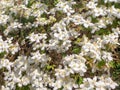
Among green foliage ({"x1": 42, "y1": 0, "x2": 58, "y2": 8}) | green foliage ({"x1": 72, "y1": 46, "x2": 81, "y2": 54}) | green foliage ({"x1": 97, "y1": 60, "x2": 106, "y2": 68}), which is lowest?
green foliage ({"x1": 97, "y1": 60, "x2": 106, "y2": 68})

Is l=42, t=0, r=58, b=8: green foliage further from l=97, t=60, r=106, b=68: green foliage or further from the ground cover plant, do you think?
l=97, t=60, r=106, b=68: green foliage

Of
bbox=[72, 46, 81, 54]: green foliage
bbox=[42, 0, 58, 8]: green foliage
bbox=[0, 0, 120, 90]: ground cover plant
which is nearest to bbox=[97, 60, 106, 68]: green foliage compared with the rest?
bbox=[0, 0, 120, 90]: ground cover plant

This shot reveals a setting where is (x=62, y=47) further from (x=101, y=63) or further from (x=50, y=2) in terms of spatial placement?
(x=50, y=2)

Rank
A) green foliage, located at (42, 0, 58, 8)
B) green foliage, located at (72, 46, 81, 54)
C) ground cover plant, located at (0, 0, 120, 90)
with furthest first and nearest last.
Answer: green foliage, located at (42, 0, 58, 8), green foliage, located at (72, 46, 81, 54), ground cover plant, located at (0, 0, 120, 90)

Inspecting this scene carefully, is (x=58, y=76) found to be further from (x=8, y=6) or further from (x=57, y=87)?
(x=8, y=6)

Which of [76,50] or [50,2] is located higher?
[50,2]

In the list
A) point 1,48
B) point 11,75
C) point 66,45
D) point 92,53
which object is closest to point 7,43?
point 1,48

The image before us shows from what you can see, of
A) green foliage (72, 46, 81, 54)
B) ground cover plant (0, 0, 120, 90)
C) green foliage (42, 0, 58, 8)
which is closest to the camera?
Result: ground cover plant (0, 0, 120, 90)

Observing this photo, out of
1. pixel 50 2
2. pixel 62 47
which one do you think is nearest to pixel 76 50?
pixel 62 47

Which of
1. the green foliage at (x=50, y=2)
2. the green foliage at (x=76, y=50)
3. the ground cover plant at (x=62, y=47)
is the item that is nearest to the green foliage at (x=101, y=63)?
the ground cover plant at (x=62, y=47)
